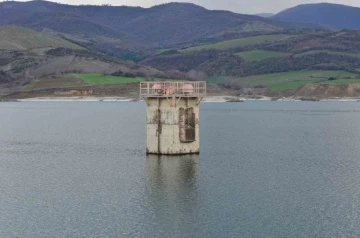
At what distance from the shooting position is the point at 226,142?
93.6 metres

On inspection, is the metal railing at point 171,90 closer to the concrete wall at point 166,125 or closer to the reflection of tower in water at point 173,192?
the concrete wall at point 166,125

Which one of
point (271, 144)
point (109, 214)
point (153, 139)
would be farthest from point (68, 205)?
point (271, 144)

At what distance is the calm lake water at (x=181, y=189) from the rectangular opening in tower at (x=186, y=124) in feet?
8.56

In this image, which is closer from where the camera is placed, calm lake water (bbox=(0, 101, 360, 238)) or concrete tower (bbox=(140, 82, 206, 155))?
calm lake water (bbox=(0, 101, 360, 238))

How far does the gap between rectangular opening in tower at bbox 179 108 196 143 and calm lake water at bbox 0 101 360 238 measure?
261cm

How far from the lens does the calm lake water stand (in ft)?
147

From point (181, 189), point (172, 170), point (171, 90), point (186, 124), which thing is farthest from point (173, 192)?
point (171, 90)

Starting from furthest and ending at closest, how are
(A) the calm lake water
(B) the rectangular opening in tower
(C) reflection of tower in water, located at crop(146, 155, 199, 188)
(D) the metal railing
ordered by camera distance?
(B) the rectangular opening in tower < (D) the metal railing < (C) reflection of tower in water, located at crop(146, 155, 199, 188) < (A) the calm lake water

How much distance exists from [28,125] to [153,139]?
6601 centimetres

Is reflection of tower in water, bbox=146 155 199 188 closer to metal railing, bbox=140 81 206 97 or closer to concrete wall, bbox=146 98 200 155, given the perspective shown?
concrete wall, bbox=146 98 200 155

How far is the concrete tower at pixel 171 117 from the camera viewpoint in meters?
69.0

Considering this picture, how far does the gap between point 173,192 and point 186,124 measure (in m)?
15.6

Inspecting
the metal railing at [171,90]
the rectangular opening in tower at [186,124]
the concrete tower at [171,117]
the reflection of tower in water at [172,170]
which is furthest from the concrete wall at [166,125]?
the reflection of tower in water at [172,170]

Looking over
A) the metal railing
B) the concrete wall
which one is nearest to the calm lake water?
the concrete wall
